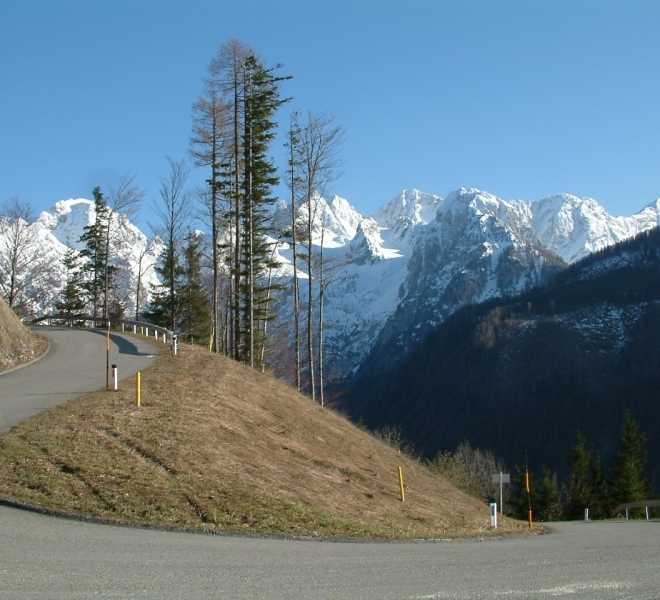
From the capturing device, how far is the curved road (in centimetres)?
657

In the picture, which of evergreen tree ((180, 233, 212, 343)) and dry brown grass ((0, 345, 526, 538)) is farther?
evergreen tree ((180, 233, 212, 343))

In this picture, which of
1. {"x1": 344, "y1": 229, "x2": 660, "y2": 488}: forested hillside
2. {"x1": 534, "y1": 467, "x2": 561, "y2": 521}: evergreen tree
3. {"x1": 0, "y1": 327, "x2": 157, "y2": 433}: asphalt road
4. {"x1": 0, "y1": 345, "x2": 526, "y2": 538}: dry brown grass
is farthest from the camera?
{"x1": 344, "y1": 229, "x2": 660, "y2": 488}: forested hillside

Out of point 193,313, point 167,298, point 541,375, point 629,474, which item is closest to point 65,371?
point 193,313

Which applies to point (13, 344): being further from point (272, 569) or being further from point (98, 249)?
point (98, 249)

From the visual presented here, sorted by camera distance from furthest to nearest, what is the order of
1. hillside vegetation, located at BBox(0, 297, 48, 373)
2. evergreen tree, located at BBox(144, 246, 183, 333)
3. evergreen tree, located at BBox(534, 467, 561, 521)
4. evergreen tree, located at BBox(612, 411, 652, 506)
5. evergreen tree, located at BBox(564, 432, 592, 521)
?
evergreen tree, located at BBox(612, 411, 652, 506) → evergreen tree, located at BBox(564, 432, 592, 521) → evergreen tree, located at BBox(534, 467, 561, 521) → evergreen tree, located at BBox(144, 246, 183, 333) → hillside vegetation, located at BBox(0, 297, 48, 373)

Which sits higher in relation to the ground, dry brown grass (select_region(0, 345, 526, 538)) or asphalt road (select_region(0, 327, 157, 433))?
asphalt road (select_region(0, 327, 157, 433))

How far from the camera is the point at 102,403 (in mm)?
16203

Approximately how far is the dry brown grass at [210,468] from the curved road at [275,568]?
1028 mm

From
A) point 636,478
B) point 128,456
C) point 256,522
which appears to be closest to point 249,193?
point 128,456

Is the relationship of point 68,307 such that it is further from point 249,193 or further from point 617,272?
point 617,272

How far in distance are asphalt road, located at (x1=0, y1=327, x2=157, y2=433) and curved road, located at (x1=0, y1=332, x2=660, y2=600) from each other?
6.88m

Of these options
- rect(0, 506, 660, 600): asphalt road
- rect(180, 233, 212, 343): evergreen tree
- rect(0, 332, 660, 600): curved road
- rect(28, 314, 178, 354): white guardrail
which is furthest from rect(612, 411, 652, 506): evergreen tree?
rect(0, 506, 660, 600): asphalt road

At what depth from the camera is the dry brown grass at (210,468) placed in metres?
10.8

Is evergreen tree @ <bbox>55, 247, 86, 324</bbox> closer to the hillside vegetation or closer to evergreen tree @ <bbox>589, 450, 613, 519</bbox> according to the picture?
the hillside vegetation
